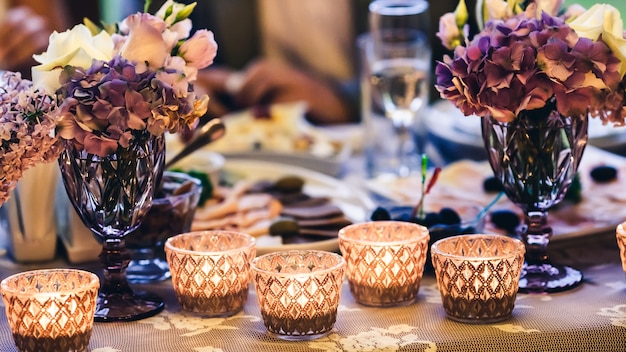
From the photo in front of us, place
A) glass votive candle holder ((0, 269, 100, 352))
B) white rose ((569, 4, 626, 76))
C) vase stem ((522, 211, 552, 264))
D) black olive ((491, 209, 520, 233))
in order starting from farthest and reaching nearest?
1. black olive ((491, 209, 520, 233))
2. vase stem ((522, 211, 552, 264))
3. white rose ((569, 4, 626, 76))
4. glass votive candle holder ((0, 269, 100, 352))

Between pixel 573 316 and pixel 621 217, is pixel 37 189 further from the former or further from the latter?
pixel 621 217

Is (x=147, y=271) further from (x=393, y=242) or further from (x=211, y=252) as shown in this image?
(x=393, y=242)

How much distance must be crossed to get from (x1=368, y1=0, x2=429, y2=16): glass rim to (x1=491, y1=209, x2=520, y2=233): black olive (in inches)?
23.7

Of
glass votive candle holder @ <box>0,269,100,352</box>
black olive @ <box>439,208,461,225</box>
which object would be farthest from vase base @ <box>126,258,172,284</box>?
black olive @ <box>439,208,461,225</box>

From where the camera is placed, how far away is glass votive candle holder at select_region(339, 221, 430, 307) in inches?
46.4

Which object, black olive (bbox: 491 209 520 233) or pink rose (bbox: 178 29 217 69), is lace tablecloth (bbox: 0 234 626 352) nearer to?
black olive (bbox: 491 209 520 233)

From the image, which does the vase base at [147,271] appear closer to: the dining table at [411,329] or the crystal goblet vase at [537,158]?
the dining table at [411,329]

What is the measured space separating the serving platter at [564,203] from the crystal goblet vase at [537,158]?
15 centimetres

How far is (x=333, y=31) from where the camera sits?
12.5ft

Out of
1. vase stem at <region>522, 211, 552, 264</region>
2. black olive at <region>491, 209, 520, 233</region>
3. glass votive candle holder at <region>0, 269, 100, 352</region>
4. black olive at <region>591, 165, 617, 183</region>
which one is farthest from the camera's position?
black olive at <region>591, 165, 617, 183</region>

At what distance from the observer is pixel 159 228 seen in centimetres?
134

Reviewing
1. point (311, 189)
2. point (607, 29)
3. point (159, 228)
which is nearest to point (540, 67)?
point (607, 29)

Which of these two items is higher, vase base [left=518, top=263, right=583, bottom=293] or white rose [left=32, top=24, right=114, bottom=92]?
white rose [left=32, top=24, right=114, bottom=92]

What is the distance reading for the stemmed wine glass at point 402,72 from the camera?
1870mm
